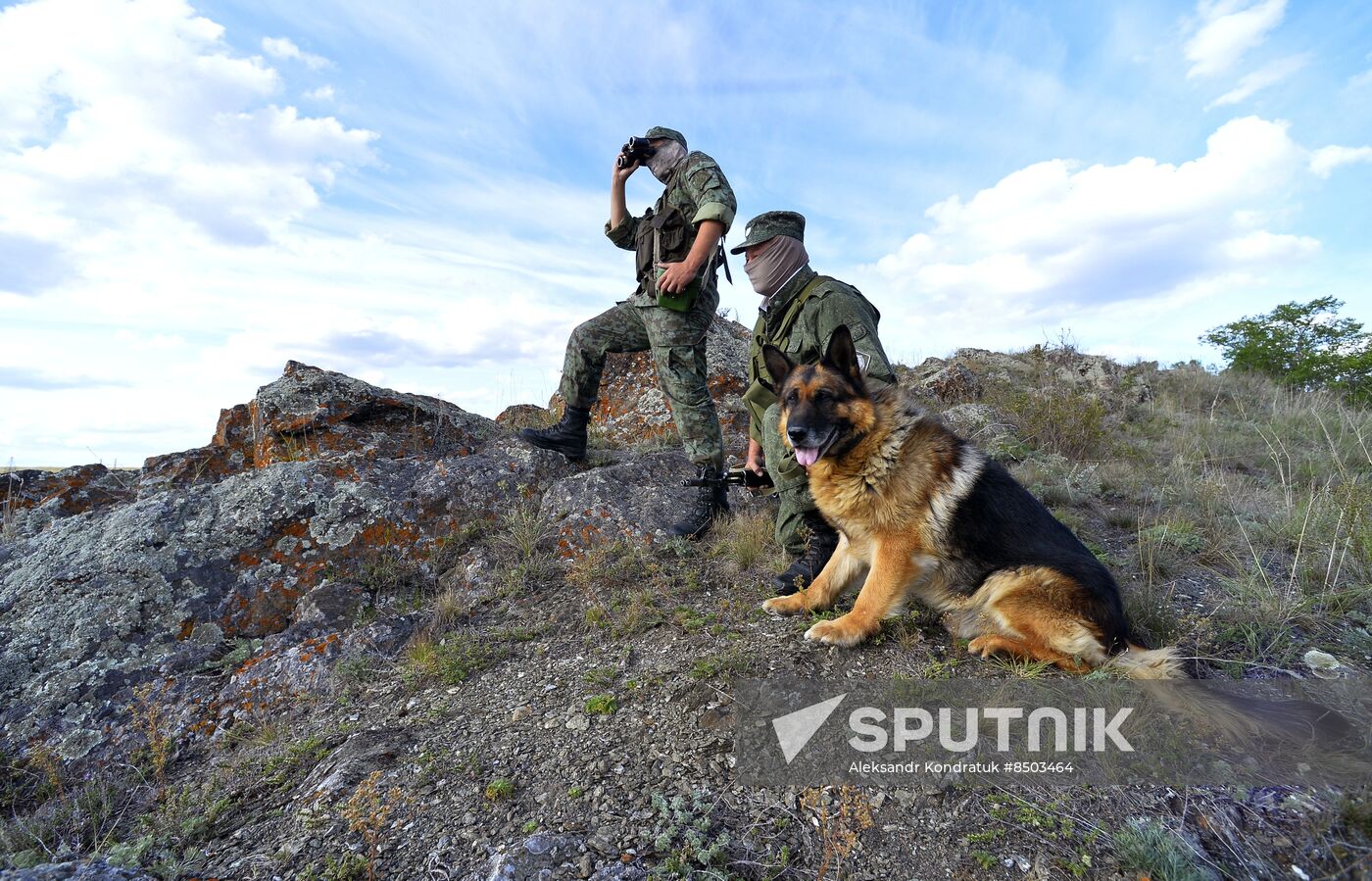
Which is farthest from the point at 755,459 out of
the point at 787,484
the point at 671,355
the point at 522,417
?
the point at 522,417

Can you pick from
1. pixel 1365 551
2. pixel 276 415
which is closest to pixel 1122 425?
pixel 1365 551

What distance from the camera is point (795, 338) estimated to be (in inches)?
153

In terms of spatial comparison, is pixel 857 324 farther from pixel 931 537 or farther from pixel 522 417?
pixel 522 417

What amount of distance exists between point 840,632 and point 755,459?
1.76 meters

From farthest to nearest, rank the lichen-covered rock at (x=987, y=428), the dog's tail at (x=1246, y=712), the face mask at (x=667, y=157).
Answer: the lichen-covered rock at (x=987, y=428)
the face mask at (x=667, y=157)
the dog's tail at (x=1246, y=712)

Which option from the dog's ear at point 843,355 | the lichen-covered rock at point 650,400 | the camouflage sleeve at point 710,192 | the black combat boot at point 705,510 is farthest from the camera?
the lichen-covered rock at point 650,400

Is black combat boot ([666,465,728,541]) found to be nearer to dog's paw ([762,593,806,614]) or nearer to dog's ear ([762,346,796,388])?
dog's paw ([762,593,806,614])

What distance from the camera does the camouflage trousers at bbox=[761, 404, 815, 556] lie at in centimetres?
386

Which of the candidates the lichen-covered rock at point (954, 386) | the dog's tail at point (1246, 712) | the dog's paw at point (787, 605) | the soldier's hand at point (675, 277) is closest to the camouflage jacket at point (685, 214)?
the soldier's hand at point (675, 277)

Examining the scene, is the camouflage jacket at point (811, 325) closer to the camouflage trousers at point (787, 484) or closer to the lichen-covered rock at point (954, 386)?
the camouflage trousers at point (787, 484)

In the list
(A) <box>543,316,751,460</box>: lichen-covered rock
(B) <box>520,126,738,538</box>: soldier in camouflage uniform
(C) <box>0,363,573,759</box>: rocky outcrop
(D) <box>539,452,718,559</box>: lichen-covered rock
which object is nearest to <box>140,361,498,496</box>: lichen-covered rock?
(C) <box>0,363,573,759</box>: rocky outcrop

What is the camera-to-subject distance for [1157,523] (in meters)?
4.82

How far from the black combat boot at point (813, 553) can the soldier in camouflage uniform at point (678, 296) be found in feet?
3.43

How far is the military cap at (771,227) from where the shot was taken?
3.94 meters
